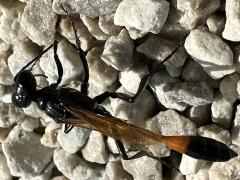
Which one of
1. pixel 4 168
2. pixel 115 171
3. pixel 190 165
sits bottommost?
pixel 4 168

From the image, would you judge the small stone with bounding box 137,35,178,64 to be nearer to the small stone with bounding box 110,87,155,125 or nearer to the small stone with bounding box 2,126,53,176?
the small stone with bounding box 110,87,155,125

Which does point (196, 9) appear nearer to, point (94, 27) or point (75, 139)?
point (94, 27)

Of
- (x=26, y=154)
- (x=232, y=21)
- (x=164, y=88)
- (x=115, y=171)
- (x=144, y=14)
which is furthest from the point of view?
(x=26, y=154)

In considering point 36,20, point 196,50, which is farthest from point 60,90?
point 196,50

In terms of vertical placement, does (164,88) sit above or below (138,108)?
above

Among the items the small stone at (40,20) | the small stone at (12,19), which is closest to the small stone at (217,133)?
the small stone at (40,20)

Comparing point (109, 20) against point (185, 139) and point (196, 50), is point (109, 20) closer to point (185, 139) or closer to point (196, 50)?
point (196, 50)

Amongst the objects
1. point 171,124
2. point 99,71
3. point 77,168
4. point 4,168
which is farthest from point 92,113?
point 4,168
